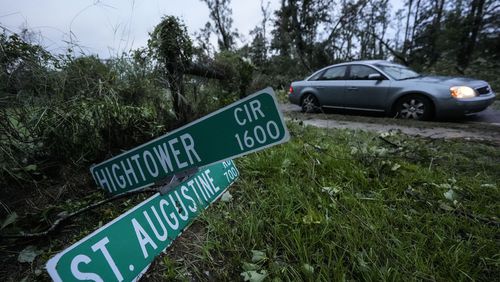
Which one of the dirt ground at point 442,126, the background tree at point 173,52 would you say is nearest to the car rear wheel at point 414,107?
the dirt ground at point 442,126

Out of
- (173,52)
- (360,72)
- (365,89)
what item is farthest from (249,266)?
(360,72)

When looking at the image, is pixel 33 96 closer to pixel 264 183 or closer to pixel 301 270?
pixel 264 183

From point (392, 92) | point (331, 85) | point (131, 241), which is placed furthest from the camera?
point (331, 85)

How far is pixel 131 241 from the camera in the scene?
38.5 inches

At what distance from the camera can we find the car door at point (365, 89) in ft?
18.0

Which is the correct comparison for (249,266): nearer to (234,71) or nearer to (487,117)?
(234,71)

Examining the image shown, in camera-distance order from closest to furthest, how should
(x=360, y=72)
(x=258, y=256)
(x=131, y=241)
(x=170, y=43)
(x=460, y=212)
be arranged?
(x=131, y=241)
(x=258, y=256)
(x=460, y=212)
(x=170, y=43)
(x=360, y=72)

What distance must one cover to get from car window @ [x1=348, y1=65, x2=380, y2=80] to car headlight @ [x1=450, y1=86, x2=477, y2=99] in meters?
1.52

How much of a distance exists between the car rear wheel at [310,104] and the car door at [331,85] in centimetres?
20

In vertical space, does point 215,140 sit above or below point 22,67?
below

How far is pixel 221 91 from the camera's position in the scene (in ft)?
12.8

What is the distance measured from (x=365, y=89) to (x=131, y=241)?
5.92 metres

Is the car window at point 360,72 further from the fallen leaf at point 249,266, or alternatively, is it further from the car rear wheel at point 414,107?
the fallen leaf at point 249,266

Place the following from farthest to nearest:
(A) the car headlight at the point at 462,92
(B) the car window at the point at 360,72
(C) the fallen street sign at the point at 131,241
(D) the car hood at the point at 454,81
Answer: (B) the car window at the point at 360,72 → (D) the car hood at the point at 454,81 → (A) the car headlight at the point at 462,92 → (C) the fallen street sign at the point at 131,241
